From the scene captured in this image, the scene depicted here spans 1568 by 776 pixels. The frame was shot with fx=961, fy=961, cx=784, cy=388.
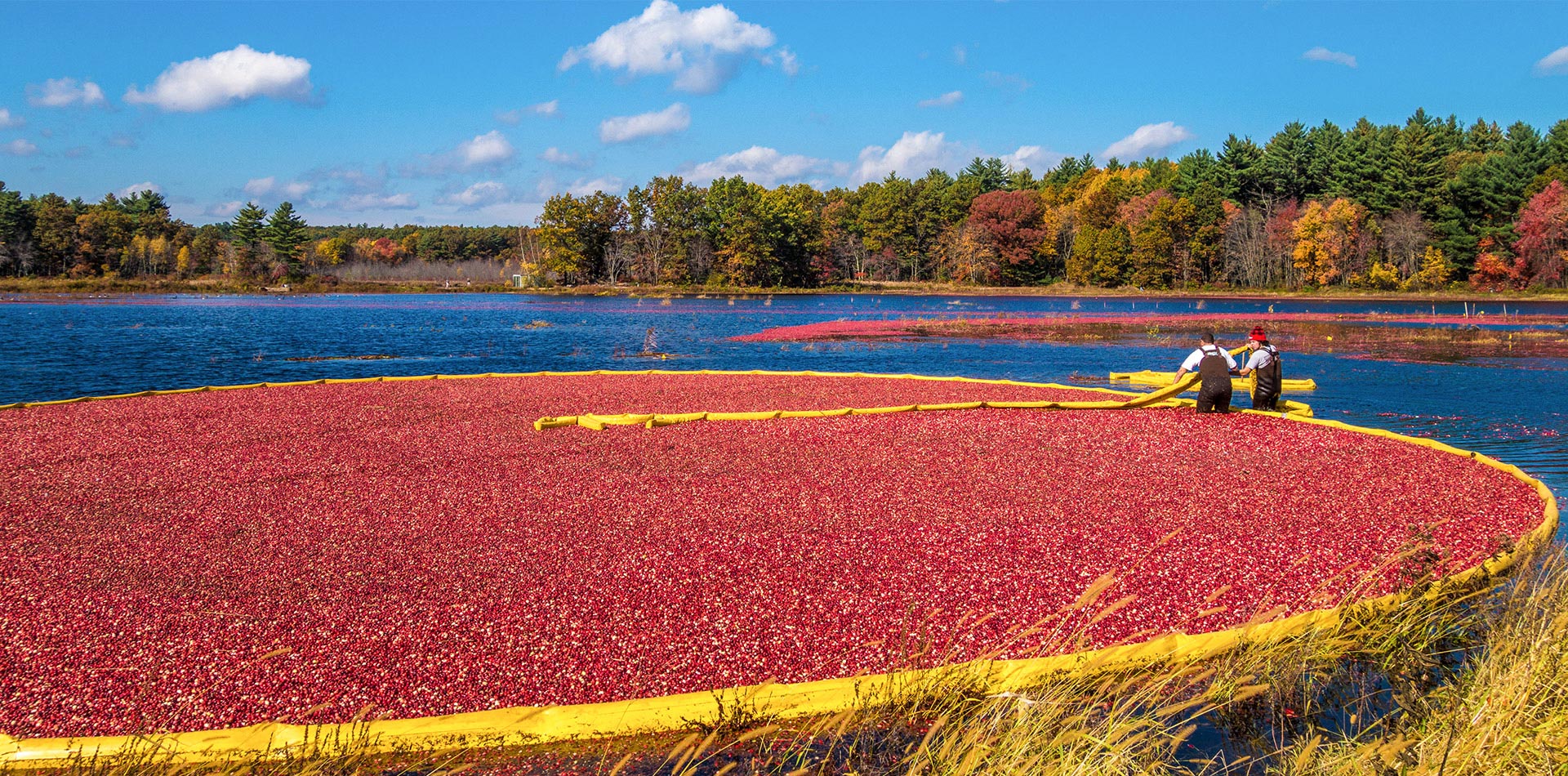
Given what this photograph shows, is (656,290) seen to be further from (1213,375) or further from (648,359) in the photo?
(1213,375)

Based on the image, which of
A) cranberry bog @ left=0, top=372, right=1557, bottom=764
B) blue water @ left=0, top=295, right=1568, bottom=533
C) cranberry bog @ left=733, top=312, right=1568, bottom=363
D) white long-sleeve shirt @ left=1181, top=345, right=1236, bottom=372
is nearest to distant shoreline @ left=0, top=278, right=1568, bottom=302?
blue water @ left=0, top=295, right=1568, bottom=533

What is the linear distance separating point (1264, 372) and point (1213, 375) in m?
0.95

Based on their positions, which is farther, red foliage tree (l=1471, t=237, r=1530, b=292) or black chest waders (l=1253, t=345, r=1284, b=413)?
red foliage tree (l=1471, t=237, r=1530, b=292)

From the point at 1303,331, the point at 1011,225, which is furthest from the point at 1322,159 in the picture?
the point at 1303,331

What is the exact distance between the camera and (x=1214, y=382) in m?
11.9

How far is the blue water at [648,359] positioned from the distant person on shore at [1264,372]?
86.6 inches

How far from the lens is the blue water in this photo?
A: 603 inches

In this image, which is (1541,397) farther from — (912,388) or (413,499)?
(413,499)

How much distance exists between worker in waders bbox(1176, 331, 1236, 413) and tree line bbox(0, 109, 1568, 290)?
62.0m

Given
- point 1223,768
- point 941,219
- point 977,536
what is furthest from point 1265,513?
point 941,219

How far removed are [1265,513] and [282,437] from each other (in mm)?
10068

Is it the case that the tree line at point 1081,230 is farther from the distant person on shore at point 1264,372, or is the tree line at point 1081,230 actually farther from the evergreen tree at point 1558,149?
the distant person on shore at point 1264,372

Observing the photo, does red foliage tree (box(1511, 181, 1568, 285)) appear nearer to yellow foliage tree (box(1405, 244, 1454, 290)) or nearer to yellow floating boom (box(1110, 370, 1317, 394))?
yellow foliage tree (box(1405, 244, 1454, 290))

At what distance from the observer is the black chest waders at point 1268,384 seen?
1232cm
